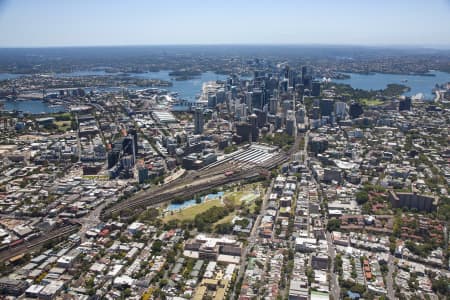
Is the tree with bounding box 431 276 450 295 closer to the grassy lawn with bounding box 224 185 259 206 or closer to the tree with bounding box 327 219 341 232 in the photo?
the tree with bounding box 327 219 341 232

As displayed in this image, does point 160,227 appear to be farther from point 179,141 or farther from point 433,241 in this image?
point 179,141

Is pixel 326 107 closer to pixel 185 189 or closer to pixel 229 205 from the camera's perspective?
pixel 185 189

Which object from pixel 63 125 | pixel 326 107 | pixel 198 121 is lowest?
pixel 63 125

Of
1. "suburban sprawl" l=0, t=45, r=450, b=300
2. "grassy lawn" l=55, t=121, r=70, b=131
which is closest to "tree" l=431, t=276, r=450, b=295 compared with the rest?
"suburban sprawl" l=0, t=45, r=450, b=300

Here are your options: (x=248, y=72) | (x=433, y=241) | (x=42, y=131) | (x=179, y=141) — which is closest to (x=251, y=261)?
(x=433, y=241)

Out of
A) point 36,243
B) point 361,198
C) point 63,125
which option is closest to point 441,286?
point 361,198

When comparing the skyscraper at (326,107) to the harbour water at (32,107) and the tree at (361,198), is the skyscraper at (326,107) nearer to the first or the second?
the tree at (361,198)

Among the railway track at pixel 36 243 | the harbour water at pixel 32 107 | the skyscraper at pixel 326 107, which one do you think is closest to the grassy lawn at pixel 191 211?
the railway track at pixel 36 243
